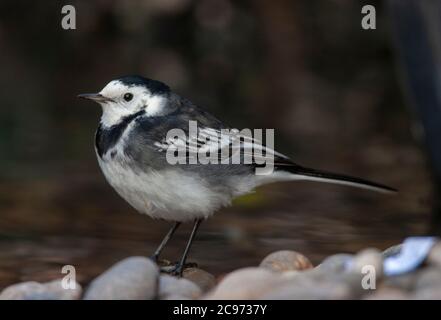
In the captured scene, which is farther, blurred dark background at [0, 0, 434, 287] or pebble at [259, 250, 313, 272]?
blurred dark background at [0, 0, 434, 287]

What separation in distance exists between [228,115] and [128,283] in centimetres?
659

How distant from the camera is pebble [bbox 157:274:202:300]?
5.15 metres

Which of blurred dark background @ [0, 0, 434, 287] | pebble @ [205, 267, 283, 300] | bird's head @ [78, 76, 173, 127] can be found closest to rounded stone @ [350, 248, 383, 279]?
pebble @ [205, 267, 283, 300]

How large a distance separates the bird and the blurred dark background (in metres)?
1.00

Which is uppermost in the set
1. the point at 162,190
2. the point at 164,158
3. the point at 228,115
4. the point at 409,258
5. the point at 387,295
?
the point at 228,115

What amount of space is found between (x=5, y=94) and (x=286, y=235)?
18.6 feet

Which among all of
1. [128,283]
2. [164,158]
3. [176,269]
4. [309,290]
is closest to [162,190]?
[164,158]

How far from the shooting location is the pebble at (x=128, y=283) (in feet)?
16.2

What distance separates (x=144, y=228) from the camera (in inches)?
315

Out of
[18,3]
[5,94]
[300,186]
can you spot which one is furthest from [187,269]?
[18,3]

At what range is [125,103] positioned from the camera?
5.95 metres

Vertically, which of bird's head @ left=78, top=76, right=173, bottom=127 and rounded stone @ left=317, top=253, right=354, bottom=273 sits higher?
bird's head @ left=78, top=76, right=173, bottom=127

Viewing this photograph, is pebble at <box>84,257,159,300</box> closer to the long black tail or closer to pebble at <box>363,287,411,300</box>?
pebble at <box>363,287,411,300</box>

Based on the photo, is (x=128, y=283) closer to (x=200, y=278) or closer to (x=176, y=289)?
(x=176, y=289)
